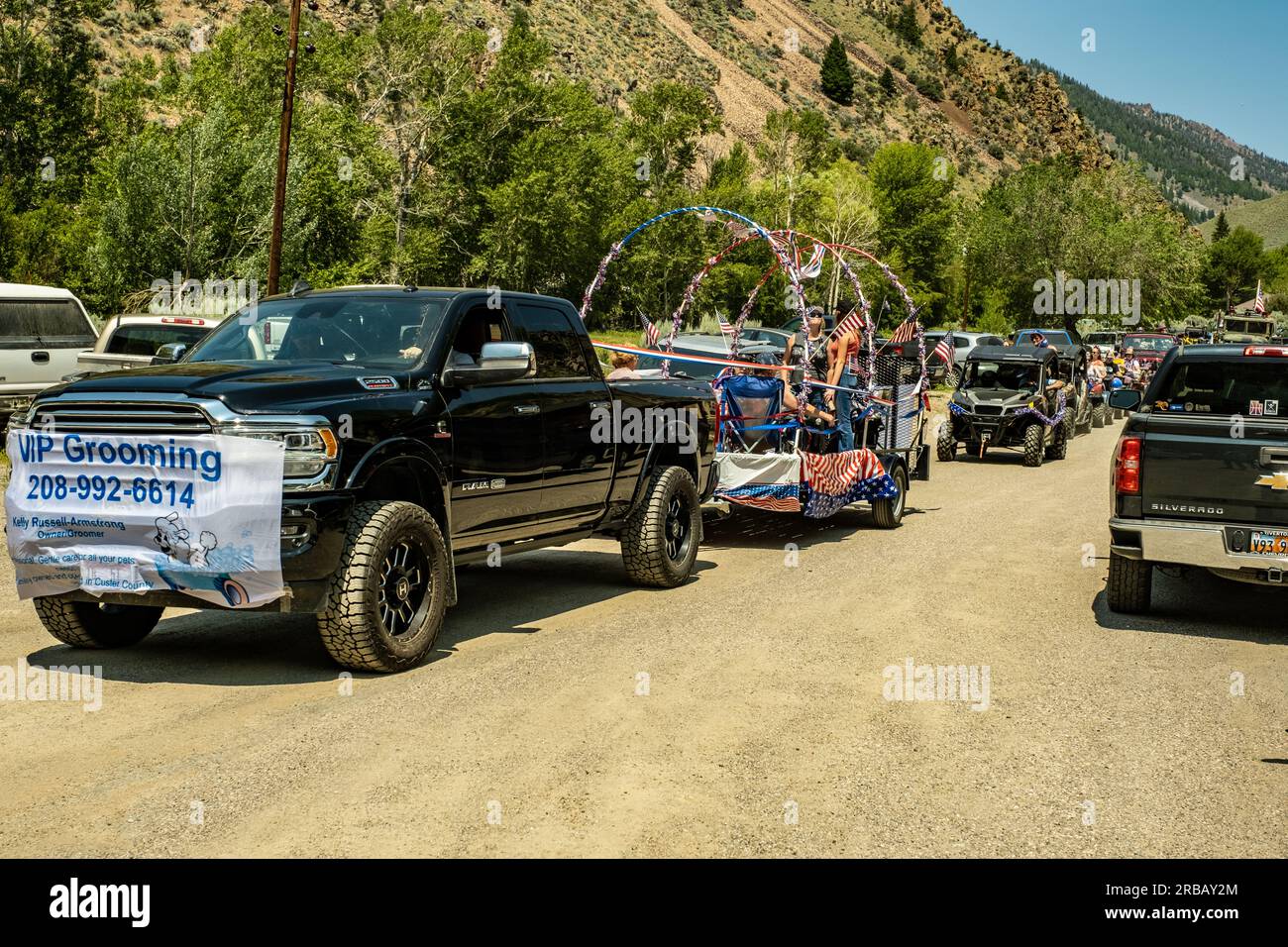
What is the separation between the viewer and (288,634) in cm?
822

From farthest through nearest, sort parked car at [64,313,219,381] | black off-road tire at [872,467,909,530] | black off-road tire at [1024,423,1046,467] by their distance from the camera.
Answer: black off-road tire at [1024,423,1046,467] → parked car at [64,313,219,381] → black off-road tire at [872,467,909,530]

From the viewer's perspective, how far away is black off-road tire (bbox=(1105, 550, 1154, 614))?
923 centimetres

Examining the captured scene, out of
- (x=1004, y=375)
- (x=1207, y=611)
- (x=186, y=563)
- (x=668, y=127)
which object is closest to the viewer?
(x=186, y=563)

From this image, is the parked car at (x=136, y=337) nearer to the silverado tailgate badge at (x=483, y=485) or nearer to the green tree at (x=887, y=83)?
the silverado tailgate badge at (x=483, y=485)

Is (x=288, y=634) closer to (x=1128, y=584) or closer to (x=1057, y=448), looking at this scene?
(x=1128, y=584)

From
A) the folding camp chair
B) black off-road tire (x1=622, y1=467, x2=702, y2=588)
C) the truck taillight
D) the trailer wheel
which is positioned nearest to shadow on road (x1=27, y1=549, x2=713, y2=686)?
black off-road tire (x1=622, y1=467, x2=702, y2=588)

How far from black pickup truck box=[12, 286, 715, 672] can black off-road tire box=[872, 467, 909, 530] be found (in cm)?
438

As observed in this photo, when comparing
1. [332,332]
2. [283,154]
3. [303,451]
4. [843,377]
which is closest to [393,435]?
[303,451]

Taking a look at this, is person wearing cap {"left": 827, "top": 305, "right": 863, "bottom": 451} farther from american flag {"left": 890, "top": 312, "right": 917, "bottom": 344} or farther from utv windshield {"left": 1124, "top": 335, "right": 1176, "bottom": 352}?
utv windshield {"left": 1124, "top": 335, "right": 1176, "bottom": 352}

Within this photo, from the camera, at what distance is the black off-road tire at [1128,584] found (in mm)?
9234

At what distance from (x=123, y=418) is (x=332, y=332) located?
1.60 meters

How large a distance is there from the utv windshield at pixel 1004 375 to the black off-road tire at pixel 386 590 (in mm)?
18464

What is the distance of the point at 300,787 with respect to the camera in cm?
518

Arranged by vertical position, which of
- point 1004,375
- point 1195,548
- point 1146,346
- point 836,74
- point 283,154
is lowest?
point 1195,548
